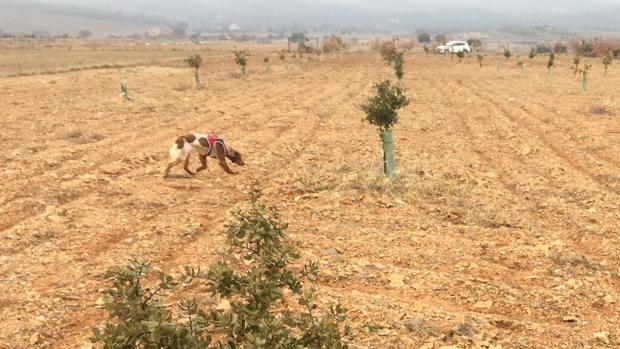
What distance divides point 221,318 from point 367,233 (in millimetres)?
6538

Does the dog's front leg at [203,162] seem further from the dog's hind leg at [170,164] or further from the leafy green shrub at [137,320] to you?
the leafy green shrub at [137,320]

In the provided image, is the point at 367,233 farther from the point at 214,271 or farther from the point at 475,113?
the point at 475,113

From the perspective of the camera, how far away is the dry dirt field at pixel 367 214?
6980mm

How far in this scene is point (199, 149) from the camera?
13.4 metres

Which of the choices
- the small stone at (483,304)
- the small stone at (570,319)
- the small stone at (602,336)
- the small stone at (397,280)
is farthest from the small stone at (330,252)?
the small stone at (602,336)

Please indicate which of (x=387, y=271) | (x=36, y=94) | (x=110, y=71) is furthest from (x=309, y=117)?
(x=110, y=71)

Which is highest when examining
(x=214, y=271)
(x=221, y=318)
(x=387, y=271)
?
(x=214, y=271)

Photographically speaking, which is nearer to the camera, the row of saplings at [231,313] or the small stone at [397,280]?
the row of saplings at [231,313]

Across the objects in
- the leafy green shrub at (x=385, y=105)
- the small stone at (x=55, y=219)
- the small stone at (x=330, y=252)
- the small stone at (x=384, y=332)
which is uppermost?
the leafy green shrub at (x=385, y=105)

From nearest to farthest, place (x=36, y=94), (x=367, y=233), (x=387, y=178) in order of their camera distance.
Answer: (x=367, y=233)
(x=387, y=178)
(x=36, y=94)

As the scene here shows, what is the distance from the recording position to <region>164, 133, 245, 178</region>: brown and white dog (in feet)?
42.8

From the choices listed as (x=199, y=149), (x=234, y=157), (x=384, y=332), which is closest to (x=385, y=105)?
(x=234, y=157)

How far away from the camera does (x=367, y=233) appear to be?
31.8ft

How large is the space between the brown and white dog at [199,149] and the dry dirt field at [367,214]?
1.60 feet
